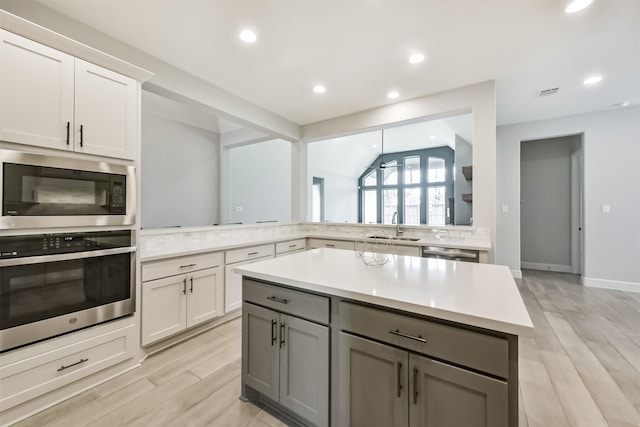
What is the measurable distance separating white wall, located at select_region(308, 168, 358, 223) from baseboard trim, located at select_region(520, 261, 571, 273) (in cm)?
518

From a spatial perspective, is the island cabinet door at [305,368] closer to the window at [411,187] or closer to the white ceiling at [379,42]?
the white ceiling at [379,42]

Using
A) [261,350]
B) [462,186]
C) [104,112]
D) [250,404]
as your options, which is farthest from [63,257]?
[462,186]

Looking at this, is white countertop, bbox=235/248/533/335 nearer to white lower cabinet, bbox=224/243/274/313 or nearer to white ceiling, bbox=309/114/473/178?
white lower cabinet, bbox=224/243/274/313

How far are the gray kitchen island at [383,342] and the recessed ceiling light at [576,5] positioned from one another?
2.04 m

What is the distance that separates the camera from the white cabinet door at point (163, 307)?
2.18 metres

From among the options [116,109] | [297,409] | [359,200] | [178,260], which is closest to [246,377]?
[297,409]

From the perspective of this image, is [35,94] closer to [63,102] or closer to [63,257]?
[63,102]

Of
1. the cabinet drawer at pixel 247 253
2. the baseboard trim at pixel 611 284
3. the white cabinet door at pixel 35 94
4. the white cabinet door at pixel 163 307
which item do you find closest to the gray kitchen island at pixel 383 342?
the white cabinet door at pixel 163 307

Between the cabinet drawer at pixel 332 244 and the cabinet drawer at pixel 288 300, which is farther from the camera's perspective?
the cabinet drawer at pixel 332 244

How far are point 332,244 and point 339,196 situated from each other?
17.2 feet

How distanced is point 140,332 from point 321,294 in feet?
5.75

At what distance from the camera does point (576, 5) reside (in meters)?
1.94

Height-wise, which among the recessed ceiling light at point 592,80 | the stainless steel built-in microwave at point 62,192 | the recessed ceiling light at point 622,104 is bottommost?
the stainless steel built-in microwave at point 62,192

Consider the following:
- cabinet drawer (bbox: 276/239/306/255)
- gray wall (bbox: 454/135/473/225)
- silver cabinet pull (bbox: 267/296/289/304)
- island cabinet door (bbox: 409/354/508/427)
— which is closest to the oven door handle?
silver cabinet pull (bbox: 267/296/289/304)
